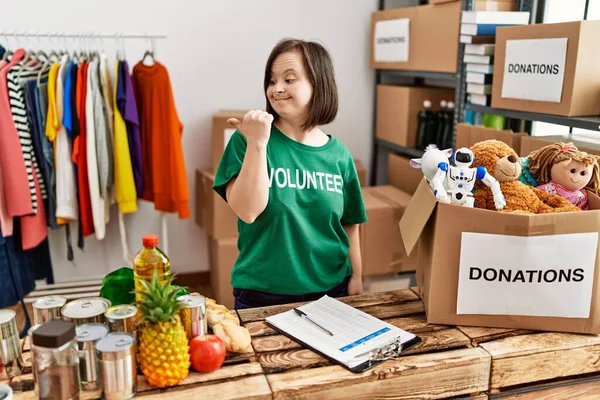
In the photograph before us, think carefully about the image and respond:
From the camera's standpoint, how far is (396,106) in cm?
333

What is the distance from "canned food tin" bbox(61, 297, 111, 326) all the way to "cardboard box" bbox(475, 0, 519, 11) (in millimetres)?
2165

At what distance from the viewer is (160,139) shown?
2908 millimetres

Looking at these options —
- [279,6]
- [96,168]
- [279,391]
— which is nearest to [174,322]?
[279,391]

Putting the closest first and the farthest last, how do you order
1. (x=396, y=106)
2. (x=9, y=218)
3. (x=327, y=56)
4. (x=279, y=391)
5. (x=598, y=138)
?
(x=279, y=391) < (x=327, y=56) < (x=598, y=138) < (x=9, y=218) < (x=396, y=106)

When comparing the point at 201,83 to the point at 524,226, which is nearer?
the point at 524,226

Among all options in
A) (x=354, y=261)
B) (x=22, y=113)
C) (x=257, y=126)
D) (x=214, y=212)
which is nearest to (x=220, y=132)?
(x=214, y=212)

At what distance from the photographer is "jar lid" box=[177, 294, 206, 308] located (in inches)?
43.9

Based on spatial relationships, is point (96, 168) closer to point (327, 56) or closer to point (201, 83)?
point (201, 83)

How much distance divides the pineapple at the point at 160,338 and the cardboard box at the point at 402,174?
2313 millimetres

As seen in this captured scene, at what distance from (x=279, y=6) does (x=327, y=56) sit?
81.3 inches

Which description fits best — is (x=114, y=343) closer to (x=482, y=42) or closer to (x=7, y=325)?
(x=7, y=325)

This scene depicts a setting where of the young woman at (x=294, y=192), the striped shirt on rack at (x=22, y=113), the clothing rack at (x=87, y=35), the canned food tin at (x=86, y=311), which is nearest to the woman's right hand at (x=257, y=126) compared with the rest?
the young woman at (x=294, y=192)

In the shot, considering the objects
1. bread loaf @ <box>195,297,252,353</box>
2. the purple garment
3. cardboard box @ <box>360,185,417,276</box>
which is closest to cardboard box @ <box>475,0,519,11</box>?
cardboard box @ <box>360,185,417,276</box>

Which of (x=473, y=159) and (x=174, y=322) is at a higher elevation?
(x=473, y=159)
